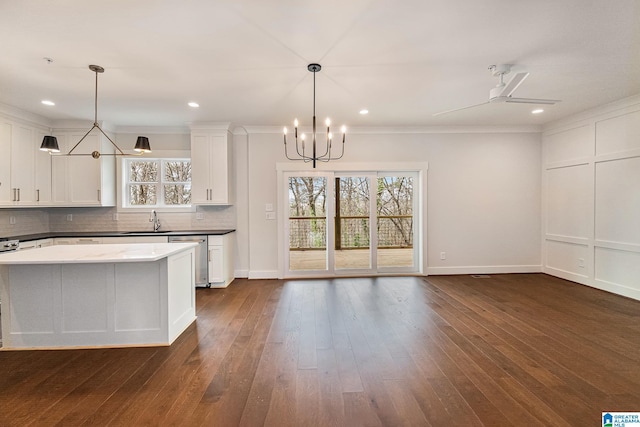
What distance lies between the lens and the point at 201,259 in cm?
469

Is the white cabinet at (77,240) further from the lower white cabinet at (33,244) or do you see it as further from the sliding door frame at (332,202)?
the sliding door frame at (332,202)

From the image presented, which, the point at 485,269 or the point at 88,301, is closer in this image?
the point at 88,301

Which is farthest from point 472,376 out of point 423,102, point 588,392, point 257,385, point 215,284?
point 215,284

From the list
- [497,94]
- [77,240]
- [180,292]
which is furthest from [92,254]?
[497,94]

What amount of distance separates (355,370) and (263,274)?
3.28 meters

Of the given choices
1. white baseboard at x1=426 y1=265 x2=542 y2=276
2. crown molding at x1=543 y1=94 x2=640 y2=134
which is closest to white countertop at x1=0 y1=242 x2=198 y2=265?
white baseboard at x1=426 y1=265 x2=542 y2=276

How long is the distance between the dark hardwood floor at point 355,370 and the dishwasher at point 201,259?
1045 millimetres

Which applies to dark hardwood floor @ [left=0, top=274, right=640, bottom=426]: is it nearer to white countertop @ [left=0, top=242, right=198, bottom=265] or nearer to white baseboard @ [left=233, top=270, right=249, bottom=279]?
white countertop @ [left=0, top=242, right=198, bottom=265]

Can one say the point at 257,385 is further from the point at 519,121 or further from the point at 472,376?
the point at 519,121

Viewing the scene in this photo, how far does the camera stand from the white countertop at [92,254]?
2.46m

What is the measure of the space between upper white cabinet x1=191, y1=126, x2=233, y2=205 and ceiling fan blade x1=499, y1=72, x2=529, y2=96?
4.06 meters

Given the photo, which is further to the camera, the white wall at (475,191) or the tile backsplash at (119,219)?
the white wall at (475,191)

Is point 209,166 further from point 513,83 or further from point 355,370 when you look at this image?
point 513,83

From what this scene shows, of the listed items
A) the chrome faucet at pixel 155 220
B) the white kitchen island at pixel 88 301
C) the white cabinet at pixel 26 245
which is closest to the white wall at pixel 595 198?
the white kitchen island at pixel 88 301
